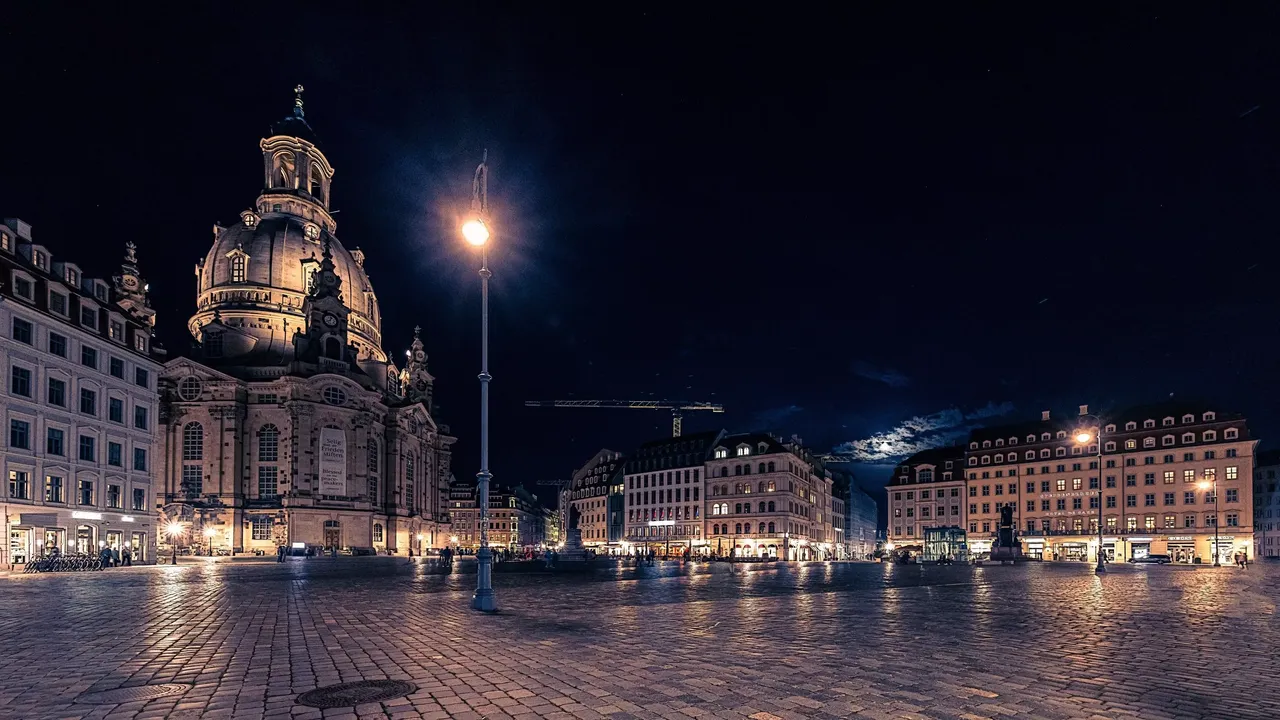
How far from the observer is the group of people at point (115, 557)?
45250 mm

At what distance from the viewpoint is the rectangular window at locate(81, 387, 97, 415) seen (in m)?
46.9

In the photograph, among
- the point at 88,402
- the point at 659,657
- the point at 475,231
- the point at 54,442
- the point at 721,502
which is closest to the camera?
the point at 659,657

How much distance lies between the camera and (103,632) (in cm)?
1406

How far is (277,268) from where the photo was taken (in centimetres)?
10550

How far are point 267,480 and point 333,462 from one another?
23.5ft

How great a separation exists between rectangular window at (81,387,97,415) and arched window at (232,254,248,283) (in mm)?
60048

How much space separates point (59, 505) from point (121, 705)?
4645 cm

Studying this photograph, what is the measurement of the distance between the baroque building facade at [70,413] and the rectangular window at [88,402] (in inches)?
2.9

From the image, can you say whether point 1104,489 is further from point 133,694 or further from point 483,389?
point 133,694

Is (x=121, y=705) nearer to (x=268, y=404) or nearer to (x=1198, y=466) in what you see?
(x=268, y=404)

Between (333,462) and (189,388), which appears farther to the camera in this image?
(333,462)

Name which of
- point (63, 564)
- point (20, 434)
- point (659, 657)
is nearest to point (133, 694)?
point (659, 657)

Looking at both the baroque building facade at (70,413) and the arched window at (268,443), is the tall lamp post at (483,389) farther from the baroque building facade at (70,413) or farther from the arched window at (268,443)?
the arched window at (268,443)

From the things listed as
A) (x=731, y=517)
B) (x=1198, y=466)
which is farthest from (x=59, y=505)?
(x=1198, y=466)
